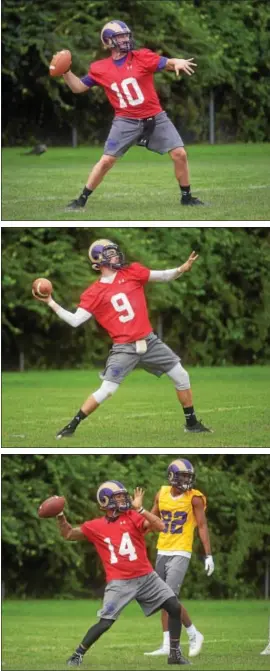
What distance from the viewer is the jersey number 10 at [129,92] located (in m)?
10.5

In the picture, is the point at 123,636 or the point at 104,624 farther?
the point at 123,636

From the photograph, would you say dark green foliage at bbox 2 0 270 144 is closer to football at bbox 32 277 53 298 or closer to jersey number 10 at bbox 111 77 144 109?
jersey number 10 at bbox 111 77 144 109

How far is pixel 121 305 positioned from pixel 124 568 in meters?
1.64

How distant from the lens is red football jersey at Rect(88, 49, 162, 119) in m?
10.5

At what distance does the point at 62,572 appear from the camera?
15367 mm

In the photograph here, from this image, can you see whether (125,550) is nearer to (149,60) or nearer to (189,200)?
(189,200)

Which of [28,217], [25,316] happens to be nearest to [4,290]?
[25,316]

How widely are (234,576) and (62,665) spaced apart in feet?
20.3

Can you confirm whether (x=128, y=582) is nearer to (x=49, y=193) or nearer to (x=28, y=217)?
(x=28, y=217)

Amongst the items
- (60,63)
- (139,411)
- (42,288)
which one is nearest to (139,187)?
(139,411)

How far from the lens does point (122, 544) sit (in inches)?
368

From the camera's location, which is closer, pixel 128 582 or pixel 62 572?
pixel 128 582

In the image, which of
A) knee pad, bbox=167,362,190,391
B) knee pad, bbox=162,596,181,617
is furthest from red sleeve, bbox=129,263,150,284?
knee pad, bbox=162,596,181,617

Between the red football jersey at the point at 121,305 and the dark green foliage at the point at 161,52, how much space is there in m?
7.62
